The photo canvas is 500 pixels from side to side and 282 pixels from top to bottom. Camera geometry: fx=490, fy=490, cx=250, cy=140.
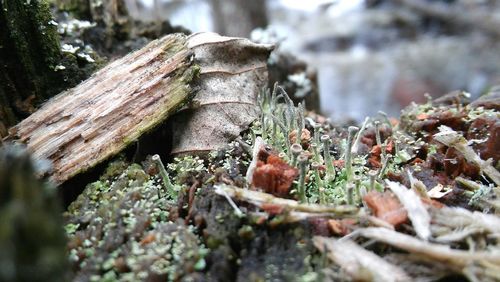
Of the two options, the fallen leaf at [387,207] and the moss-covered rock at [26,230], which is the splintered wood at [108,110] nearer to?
the moss-covered rock at [26,230]

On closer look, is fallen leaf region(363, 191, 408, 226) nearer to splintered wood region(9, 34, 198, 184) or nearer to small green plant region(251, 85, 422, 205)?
small green plant region(251, 85, 422, 205)

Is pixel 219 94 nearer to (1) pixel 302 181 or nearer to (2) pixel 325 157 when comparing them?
(2) pixel 325 157

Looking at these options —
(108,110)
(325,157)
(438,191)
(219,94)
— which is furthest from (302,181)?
(108,110)

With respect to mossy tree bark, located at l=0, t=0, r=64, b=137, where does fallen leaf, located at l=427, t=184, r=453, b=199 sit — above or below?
below

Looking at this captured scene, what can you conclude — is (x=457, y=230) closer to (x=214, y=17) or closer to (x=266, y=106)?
(x=266, y=106)

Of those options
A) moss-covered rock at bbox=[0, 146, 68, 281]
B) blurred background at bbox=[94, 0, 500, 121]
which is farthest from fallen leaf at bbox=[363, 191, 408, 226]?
blurred background at bbox=[94, 0, 500, 121]
